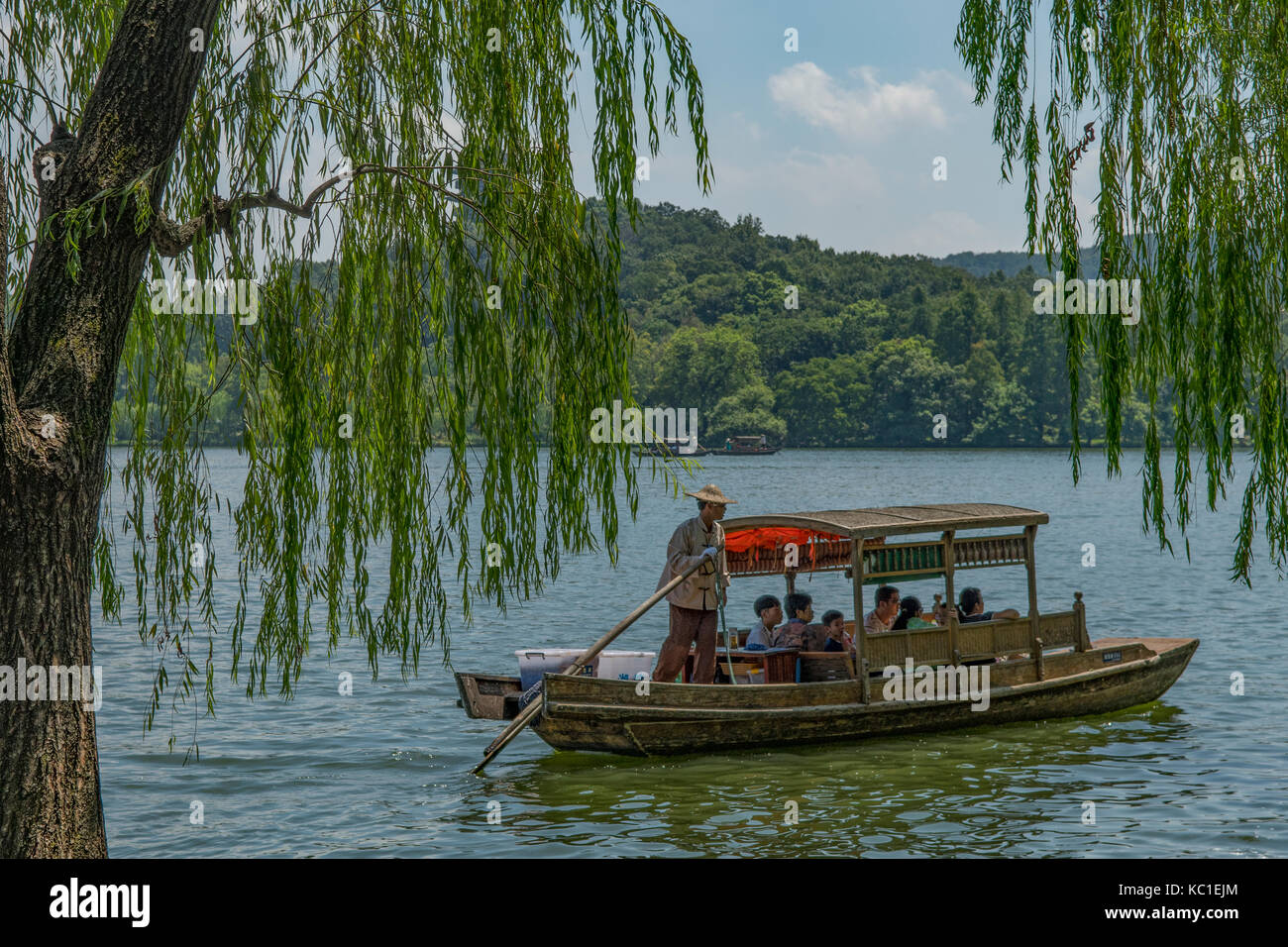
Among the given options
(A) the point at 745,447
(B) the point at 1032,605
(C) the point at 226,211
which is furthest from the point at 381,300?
(A) the point at 745,447

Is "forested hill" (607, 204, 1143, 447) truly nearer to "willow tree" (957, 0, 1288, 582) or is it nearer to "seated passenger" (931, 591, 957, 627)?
"seated passenger" (931, 591, 957, 627)

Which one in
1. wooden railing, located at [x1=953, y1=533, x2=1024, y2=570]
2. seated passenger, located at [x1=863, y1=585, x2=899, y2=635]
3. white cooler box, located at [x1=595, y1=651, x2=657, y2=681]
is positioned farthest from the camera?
seated passenger, located at [x1=863, y1=585, x2=899, y2=635]

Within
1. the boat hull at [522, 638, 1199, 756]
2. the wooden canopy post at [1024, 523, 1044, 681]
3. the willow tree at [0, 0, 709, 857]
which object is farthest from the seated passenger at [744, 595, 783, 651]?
the willow tree at [0, 0, 709, 857]

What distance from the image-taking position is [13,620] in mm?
6430

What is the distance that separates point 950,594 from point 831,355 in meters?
123

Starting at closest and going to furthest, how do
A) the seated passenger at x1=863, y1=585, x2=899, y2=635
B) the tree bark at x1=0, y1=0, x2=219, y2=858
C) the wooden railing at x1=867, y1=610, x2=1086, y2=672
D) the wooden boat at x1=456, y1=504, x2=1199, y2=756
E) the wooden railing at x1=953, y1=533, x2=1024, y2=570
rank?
the tree bark at x1=0, y1=0, x2=219, y2=858 → the wooden boat at x1=456, y1=504, x2=1199, y2=756 → the wooden railing at x1=867, y1=610, x2=1086, y2=672 → the wooden railing at x1=953, y1=533, x2=1024, y2=570 → the seated passenger at x1=863, y1=585, x2=899, y2=635

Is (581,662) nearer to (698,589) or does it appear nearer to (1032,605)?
(698,589)

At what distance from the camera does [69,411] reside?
21.6 ft

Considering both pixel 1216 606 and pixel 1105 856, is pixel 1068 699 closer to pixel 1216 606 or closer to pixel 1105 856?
pixel 1105 856

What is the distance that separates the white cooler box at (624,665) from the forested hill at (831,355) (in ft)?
326

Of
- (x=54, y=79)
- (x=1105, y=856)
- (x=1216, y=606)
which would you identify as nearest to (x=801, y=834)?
(x=1105, y=856)

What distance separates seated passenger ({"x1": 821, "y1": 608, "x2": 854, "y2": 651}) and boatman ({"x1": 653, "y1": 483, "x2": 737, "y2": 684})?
1607mm

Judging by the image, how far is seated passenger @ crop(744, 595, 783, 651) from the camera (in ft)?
48.6

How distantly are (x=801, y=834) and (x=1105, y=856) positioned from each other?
2.50 metres
